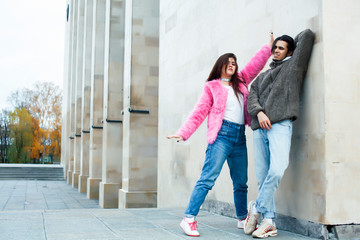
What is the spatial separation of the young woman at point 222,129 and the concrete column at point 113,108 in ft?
33.7

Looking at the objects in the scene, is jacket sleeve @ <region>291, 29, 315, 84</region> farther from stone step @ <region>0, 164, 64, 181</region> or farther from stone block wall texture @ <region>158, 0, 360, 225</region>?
stone step @ <region>0, 164, 64, 181</region>

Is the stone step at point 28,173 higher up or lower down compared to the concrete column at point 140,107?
lower down

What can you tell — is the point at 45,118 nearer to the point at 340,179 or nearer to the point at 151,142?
the point at 151,142

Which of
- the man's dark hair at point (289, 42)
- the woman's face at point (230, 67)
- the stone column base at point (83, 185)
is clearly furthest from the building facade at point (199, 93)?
the stone column base at point (83, 185)

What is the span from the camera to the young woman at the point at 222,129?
175 inches

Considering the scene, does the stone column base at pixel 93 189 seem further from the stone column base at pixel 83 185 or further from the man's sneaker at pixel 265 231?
the man's sneaker at pixel 265 231

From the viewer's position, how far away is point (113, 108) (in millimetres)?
15109

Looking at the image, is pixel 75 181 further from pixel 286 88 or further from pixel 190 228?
pixel 286 88

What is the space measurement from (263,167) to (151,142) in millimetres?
7900

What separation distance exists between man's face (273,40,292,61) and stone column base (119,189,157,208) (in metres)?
8.00

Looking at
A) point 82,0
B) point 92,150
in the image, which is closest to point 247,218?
point 92,150

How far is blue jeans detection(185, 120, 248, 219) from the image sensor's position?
444 centimetres

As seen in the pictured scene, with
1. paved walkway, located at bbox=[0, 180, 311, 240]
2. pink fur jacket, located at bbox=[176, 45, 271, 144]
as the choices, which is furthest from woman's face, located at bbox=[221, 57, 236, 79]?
paved walkway, located at bbox=[0, 180, 311, 240]

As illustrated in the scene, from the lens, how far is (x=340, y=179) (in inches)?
167
